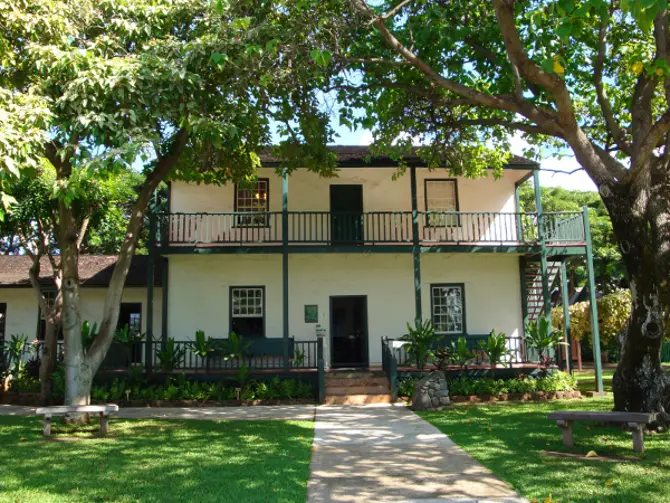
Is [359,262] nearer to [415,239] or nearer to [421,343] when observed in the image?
[415,239]

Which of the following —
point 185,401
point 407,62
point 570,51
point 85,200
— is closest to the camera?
point 407,62

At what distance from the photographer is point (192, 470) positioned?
22.3 feet

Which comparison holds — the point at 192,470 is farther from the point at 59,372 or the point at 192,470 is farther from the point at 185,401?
the point at 59,372

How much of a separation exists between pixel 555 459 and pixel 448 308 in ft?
31.7

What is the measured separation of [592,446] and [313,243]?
30.9 feet

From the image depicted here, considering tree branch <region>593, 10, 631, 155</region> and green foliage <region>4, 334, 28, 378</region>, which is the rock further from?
green foliage <region>4, 334, 28, 378</region>

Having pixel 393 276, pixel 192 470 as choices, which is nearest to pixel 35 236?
pixel 393 276

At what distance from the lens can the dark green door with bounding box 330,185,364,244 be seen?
1614 centimetres

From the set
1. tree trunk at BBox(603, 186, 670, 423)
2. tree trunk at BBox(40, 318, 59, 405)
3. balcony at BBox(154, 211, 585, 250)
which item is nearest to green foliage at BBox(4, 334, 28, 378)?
tree trunk at BBox(40, 318, 59, 405)

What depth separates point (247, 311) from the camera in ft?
53.5

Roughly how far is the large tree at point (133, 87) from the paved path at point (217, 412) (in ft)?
7.25

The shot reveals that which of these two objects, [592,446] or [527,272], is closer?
[592,446]

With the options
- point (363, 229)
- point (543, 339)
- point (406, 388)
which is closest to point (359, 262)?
point (363, 229)

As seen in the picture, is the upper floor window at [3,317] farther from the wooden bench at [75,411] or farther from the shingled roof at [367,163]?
the wooden bench at [75,411]
